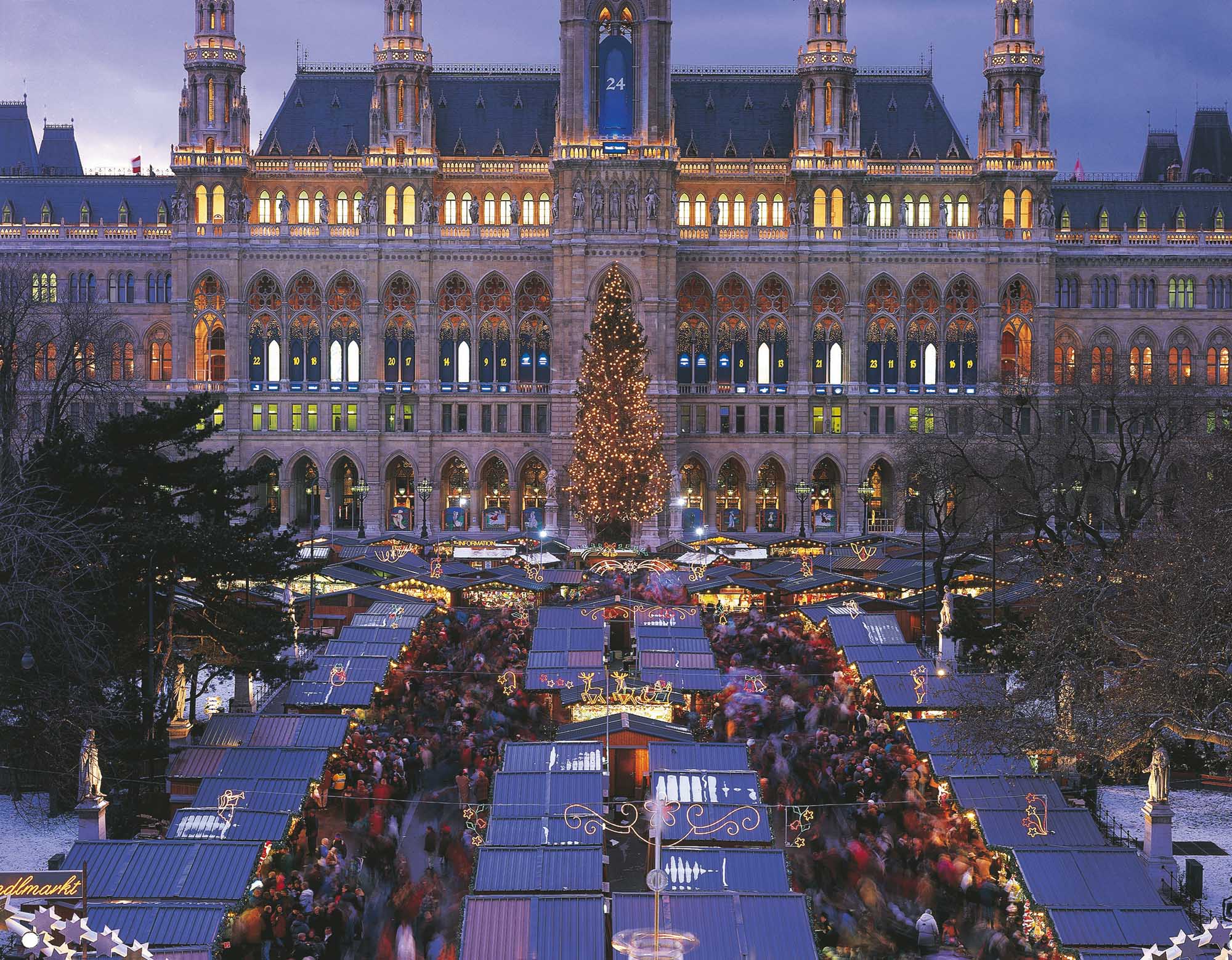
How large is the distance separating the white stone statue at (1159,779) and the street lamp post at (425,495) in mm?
57359

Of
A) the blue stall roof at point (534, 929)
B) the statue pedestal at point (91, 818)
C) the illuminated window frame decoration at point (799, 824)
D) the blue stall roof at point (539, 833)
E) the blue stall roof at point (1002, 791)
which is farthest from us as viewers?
the illuminated window frame decoration at point (799, 824)

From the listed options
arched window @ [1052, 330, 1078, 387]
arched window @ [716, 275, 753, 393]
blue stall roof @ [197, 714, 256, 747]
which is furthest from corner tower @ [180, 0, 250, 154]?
blue stall roof @ [197, 714, 256, 747]

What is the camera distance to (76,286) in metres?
100

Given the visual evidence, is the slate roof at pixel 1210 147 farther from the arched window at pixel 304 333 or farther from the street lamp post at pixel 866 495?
the arched window at pixel 304 333

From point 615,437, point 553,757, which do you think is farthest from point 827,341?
point 553,757

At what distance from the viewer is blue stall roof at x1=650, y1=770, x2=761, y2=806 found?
1153 inches

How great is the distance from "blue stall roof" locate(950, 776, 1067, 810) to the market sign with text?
17.5 metres

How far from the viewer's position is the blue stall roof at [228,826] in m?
28.8

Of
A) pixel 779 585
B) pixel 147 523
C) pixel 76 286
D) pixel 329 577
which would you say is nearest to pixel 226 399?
pixel 76 286

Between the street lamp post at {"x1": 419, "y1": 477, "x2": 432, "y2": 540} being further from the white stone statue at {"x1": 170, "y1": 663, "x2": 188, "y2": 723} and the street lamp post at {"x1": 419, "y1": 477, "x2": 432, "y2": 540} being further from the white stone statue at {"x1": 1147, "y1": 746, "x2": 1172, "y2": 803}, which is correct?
the white stone statue at {"x1": 1147, "y1": 746, "x2": 1172, "y2": 803}

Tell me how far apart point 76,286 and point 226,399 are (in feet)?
49.0

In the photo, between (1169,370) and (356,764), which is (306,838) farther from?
(1169,370)

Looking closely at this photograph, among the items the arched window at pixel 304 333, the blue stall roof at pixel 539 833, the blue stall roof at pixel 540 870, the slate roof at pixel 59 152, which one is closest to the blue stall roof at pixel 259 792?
the blue stall roof at pixel 539 833

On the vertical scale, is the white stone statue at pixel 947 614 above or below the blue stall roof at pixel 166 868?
above
